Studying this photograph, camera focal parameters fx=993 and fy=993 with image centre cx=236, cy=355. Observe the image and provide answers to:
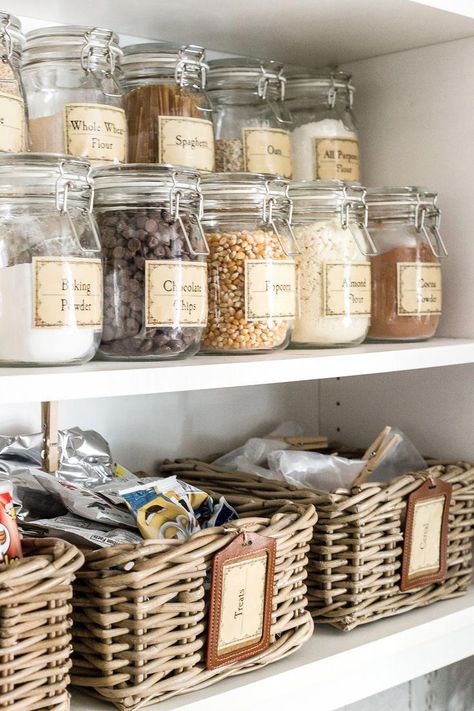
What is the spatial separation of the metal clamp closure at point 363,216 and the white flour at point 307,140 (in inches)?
4.7

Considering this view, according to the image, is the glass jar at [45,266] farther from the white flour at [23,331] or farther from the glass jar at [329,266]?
the glass jar at [329,266]

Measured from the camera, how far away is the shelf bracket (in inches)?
47.8

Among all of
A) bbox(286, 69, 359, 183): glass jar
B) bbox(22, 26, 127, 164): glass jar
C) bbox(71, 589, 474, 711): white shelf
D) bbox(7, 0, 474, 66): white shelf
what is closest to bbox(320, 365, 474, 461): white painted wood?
bbox(71, 589, 474, 711): white shelf

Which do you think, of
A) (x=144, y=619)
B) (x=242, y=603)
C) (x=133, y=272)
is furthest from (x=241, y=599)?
(x=133, y=272)

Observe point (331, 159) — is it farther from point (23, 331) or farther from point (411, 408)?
point (23, 331)

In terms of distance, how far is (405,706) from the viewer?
5.45ft

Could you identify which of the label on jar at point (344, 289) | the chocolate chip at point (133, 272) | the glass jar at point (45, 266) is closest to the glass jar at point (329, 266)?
the label on jar at point (344, 289)

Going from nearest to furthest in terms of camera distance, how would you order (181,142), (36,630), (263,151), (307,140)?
(36,630), (181,142), (263,151), (307,140)

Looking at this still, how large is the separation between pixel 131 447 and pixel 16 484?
0.95 ft

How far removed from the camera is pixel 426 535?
1.30 meters

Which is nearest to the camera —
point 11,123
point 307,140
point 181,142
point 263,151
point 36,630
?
point 36,630

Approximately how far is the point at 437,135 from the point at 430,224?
16 centimetres

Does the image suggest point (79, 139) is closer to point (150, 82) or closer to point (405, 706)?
point (150, 82)

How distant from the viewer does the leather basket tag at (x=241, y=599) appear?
101 cm
